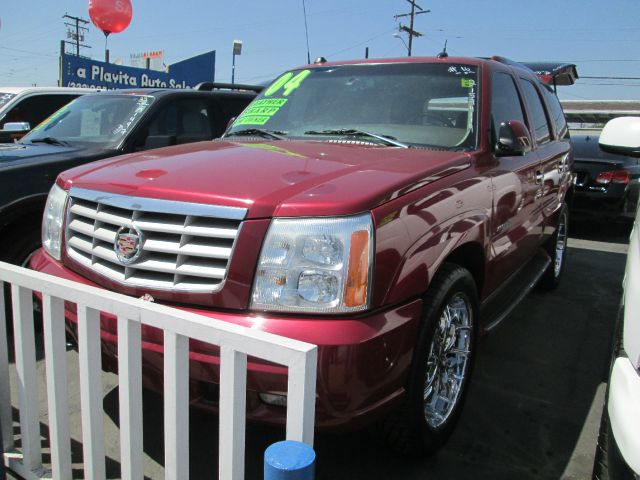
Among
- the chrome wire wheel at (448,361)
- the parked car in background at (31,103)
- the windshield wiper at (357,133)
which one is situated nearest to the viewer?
the chrome wire wheel at (448,361)

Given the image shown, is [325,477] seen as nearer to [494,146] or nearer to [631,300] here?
[631,300]

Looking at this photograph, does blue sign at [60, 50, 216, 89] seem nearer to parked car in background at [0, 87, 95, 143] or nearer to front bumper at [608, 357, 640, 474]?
parked car in background at [0, 87, 95, 143]

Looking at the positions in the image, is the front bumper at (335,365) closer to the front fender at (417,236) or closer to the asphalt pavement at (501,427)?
the front fender at (417,236)

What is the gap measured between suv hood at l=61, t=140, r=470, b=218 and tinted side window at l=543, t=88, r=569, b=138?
2411 millimetres

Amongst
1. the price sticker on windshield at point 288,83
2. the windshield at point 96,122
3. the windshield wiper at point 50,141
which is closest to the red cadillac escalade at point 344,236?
the price sticker on windshield at point 288,83

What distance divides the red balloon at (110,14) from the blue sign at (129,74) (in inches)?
56.6

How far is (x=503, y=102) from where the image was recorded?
3.37m

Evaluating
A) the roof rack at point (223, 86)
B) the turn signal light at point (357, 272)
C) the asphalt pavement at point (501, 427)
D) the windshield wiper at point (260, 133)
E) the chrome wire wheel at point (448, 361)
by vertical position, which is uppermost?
the roof rack at point (223, 86)

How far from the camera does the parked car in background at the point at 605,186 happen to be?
23.7 ft

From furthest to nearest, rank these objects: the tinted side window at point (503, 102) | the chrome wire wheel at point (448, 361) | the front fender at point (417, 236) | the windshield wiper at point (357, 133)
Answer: the tinted side window at point (503, 102) → the windshield wiper at point (357, 133) → the chrome wire wheel at point (448, 361) → the front fender at point (417, 236)

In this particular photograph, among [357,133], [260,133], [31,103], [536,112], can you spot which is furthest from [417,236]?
[31,103]

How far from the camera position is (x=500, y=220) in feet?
9.70

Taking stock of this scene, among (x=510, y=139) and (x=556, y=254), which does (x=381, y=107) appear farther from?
(x=556, y=254)

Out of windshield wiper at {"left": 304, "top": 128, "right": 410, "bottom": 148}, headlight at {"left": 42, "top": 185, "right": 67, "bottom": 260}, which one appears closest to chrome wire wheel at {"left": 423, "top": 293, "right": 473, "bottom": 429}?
windshield wiper at {"left": 304, "top": 128, "right": 410, "bottom": 148}
